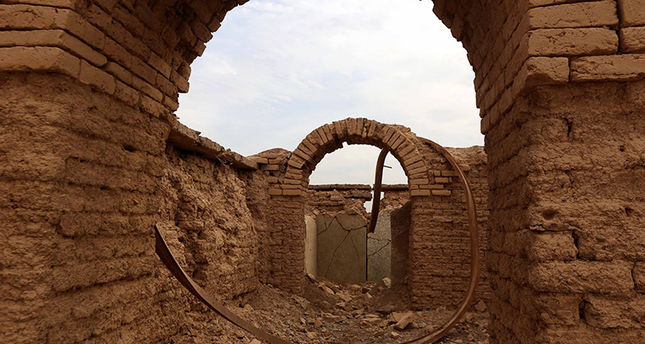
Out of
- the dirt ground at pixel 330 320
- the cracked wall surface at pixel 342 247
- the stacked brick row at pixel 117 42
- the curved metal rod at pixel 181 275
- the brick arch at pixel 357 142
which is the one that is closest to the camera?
the stacked brick row at pixel 117 42

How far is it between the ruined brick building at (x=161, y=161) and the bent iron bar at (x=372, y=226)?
433 mm

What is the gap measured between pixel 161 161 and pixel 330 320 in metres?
4.96

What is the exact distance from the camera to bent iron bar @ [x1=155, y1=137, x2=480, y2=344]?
327 centimetres

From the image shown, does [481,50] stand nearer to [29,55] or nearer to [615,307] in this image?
[615,307]

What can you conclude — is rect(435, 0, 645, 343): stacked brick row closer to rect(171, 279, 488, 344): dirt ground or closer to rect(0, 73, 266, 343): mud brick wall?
rect(0, 73, 266, 343): mud brick wall

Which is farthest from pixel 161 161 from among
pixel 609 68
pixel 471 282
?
pixel 471 282

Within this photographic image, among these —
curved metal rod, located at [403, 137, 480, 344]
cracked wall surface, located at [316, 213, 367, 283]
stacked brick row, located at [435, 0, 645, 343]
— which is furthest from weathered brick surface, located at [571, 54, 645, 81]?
cracked wall surface, located at [316, 213, 367, 283]

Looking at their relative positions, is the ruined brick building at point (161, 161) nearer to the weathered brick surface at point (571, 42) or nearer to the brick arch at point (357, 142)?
the weathered brick surface at point (571, 42)

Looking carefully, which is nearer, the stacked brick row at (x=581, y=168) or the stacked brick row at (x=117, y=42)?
the stacked brick row at (x=581, y=168)

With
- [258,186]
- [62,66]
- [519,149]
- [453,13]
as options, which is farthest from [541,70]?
[258,186]

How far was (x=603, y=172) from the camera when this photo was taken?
197 centimetres

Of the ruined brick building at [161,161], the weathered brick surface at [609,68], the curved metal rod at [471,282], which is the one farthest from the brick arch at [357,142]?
the weathered brick surface at [609,68]

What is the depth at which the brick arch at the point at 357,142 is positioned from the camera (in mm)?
7113

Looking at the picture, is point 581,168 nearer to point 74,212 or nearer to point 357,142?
point 74,212
